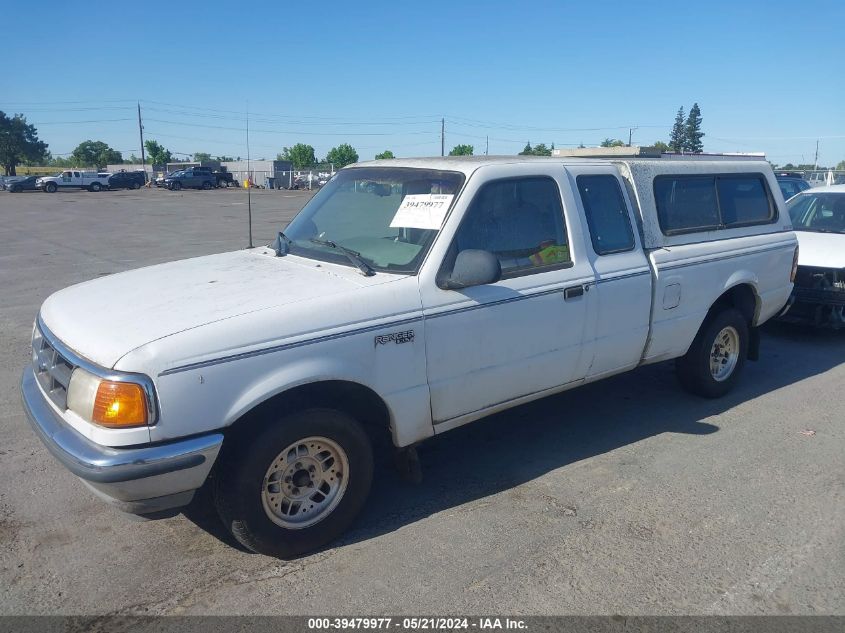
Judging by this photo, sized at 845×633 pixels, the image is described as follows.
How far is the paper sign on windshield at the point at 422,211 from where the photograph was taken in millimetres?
3980

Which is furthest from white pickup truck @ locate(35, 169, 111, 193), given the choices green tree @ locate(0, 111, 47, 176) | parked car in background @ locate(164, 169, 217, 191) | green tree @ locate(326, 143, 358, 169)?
green tree @ locate(326, 143, 358, 169)

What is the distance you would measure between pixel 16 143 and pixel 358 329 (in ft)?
339

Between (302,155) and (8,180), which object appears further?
(302,155)

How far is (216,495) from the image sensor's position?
10.9 ft

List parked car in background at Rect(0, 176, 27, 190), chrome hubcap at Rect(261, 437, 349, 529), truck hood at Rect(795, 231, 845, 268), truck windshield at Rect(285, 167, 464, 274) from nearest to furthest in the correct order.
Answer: chrome hubcap at Rect(261, 437, 349, 529)
truck windshield at Rect(285, 167, 464, 274)
truck hood at Rect(795, 231, 845, 268)
parked car in background at Rect(0, 176, 27, 190)

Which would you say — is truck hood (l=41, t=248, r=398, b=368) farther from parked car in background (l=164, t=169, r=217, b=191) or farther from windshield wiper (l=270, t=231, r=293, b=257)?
parked car in background (l=164, t=169, r=217, b=191)

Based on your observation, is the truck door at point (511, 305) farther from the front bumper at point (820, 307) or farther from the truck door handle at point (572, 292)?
the front bumper at point (820, 307)

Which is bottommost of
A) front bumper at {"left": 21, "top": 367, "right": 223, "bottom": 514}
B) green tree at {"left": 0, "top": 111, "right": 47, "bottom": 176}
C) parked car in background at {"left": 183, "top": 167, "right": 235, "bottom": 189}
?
front bumper at {"left": 21, "top": 367, "right": 223, "bottom": 514}

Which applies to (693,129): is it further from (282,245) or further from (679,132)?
(282,245)

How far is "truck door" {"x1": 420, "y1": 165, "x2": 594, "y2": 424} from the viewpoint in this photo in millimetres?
3846

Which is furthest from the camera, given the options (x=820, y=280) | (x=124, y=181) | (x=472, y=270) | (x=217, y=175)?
(x=217, y=175)

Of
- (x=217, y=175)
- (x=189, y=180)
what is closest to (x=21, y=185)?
(x=189, y=180)

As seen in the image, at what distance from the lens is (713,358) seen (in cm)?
585

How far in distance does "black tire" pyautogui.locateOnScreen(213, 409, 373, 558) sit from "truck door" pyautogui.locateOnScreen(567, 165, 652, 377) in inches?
75.4
